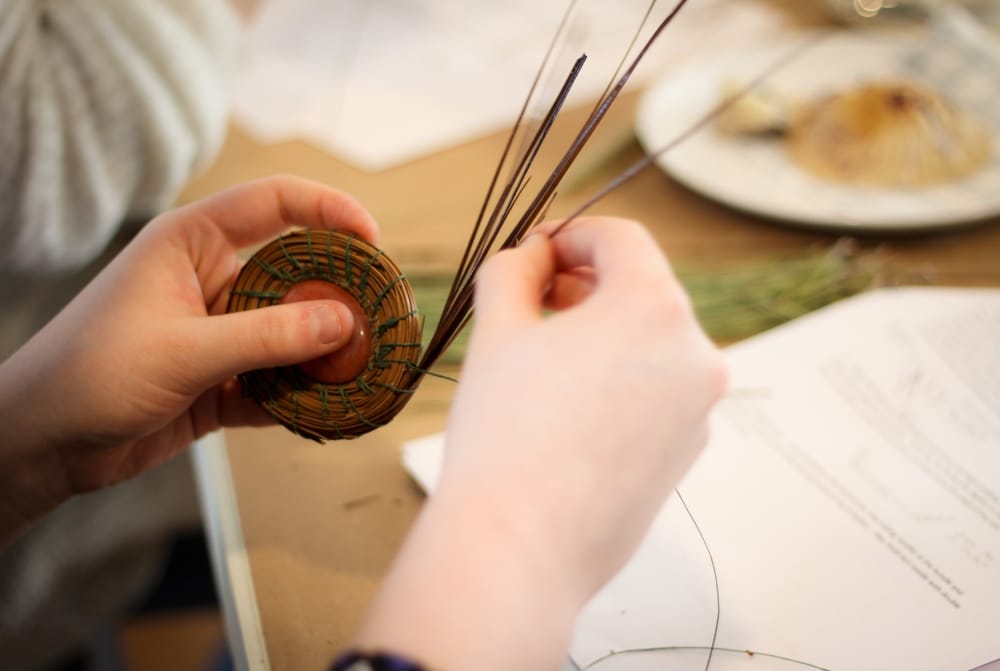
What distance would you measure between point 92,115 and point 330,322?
0.52 metres

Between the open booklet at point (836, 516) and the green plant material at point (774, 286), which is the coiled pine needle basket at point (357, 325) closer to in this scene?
the open booklet at point (836, 516)

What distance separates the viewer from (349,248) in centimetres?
58

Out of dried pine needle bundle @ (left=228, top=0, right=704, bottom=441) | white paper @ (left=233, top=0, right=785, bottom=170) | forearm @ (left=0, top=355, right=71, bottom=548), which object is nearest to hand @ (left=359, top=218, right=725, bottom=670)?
dried pine needle bundle @ (left=228, top=0, right=704, bottom=441)

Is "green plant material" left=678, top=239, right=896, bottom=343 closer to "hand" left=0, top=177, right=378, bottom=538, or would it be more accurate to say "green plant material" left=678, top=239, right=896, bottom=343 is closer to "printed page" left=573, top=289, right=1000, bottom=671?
"printed page" left=573, top=289, right=1000, bottom=671

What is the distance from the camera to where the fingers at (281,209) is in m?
0.63

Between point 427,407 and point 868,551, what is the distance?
0.40 meters

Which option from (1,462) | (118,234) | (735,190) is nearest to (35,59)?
(118,234)

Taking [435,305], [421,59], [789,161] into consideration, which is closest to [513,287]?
[435,305]

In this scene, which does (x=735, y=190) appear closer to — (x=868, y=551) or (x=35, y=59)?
(x=868, y=551)

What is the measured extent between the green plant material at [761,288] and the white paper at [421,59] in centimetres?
38

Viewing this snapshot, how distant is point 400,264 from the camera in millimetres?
944

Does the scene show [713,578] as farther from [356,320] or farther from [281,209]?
[281,209]

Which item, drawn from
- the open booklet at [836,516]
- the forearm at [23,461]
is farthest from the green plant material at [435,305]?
the forearm at [23,461]

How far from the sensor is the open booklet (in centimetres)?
55
